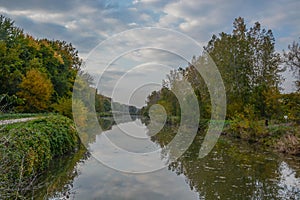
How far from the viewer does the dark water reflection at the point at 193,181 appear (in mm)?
7145

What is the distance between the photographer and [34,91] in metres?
25.5

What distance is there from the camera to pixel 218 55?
2614 cm

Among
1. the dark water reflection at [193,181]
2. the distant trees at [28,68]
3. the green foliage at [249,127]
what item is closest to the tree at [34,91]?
the distant trees at [28,68]

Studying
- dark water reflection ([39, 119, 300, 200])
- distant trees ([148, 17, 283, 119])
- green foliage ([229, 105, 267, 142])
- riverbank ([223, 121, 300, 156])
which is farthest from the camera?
distant trees ([148, 17, 283, 119])

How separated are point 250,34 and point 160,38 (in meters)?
16.1

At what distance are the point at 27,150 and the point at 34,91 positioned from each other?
19786 mm

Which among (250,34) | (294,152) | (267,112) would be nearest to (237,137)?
(267,112)

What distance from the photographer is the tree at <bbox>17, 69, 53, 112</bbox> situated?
82.4 ft

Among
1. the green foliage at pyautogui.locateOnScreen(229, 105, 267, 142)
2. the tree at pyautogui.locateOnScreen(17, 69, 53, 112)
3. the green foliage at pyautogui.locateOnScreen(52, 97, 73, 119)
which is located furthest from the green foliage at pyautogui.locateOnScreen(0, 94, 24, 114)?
the green foliage at pyautogui.locateOnScreen(229, 105, 267, 142)

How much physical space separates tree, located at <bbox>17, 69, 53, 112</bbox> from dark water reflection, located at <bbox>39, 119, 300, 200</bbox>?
50.4ft

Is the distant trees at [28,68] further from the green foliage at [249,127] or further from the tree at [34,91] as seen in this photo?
the green foliage at [249,127]

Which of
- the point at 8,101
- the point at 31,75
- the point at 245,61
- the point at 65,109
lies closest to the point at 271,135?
the point at 245,61

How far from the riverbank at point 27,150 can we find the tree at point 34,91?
12.2 m

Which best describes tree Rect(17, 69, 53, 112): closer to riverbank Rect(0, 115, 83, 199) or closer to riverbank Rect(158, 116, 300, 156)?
riverbank Rect(0, 115, 83, 199)
